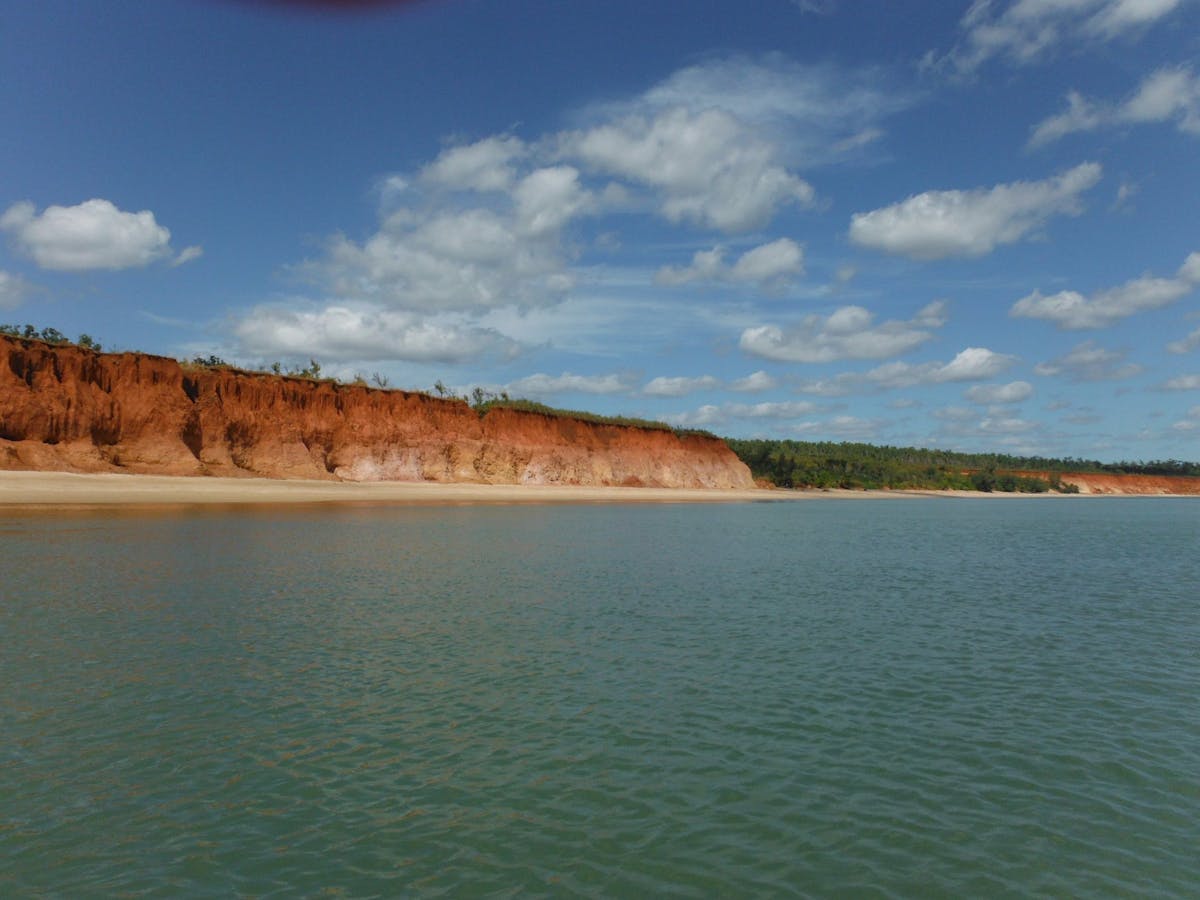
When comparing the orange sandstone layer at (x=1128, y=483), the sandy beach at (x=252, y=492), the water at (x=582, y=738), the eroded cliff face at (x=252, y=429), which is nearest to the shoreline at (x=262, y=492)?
the sandy beach at (x=252, y=492)

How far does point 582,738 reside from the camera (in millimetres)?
8562

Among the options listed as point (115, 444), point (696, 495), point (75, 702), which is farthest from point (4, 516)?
point (696, 495)

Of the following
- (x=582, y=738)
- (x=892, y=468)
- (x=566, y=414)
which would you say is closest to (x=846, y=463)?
(x=892, y=468)

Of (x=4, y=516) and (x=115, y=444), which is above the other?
(x=115, y=444)

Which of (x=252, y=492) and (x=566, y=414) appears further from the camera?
(x=566, y=414)

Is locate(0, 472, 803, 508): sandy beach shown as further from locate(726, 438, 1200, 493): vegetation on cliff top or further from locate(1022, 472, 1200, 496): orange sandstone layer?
locate(1022, 472, 1200, 496): orange sandstone layer

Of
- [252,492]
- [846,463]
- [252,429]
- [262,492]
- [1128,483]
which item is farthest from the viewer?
[1128,483]

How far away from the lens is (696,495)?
79.1 meters

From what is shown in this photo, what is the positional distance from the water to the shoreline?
24796mm

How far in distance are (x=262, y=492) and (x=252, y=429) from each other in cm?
972

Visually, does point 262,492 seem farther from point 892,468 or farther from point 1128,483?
point 1128,483

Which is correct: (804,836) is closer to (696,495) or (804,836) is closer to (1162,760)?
(1162,760)

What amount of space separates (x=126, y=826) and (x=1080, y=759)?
9657 millimetres

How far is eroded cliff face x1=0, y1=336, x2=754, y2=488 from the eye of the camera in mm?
46000
